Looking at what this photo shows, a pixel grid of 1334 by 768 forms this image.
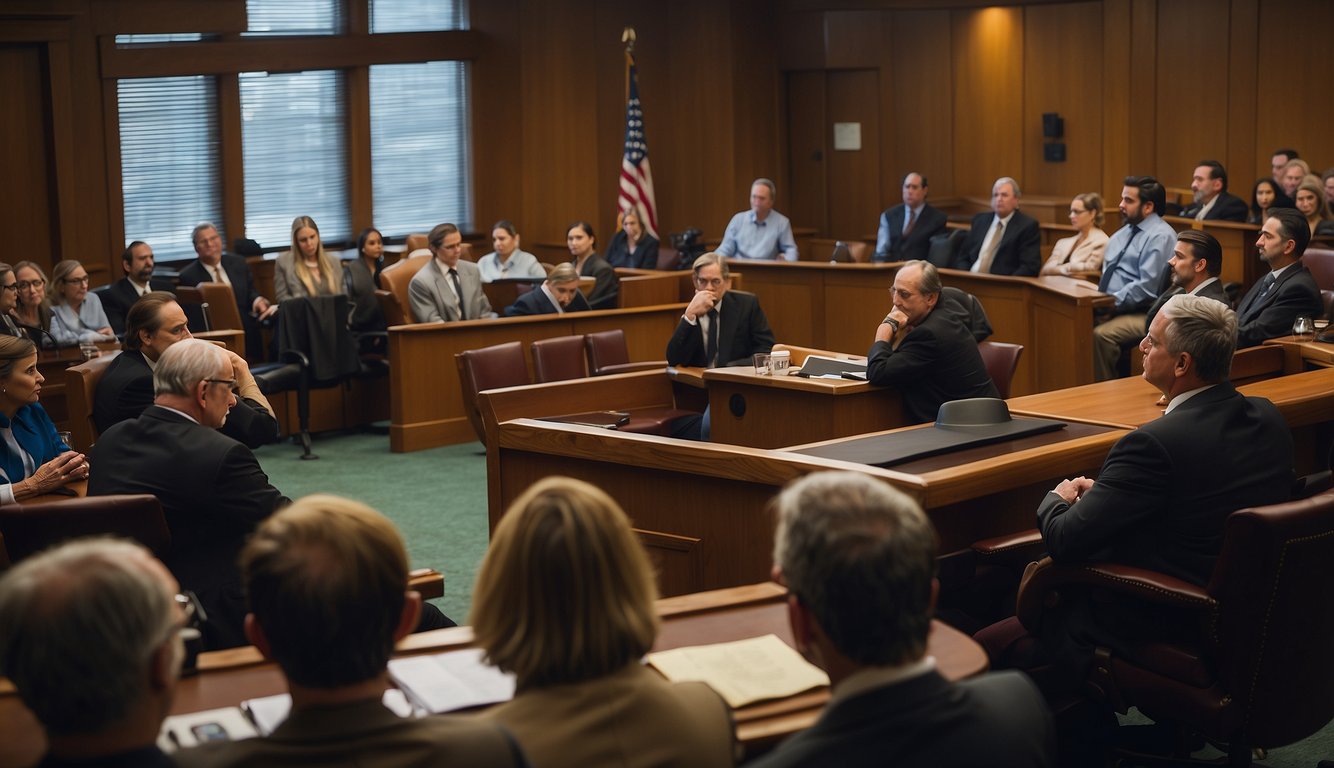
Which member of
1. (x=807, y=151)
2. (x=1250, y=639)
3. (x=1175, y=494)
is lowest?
(x=1250, y=639)

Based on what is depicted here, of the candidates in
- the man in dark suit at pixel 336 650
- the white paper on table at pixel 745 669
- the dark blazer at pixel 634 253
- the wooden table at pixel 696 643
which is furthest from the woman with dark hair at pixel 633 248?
the man in dark suit at pixel 336 650

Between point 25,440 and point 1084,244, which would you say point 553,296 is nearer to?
point 1084,244

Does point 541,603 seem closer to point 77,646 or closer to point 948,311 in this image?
point 77,646

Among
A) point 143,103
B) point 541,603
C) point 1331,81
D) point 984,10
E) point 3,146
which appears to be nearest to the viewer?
point 541,603

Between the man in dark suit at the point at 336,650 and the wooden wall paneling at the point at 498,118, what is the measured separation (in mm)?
11485

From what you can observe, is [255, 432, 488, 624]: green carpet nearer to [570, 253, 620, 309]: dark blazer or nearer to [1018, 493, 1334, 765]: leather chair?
[570, 253, 620, 309]: dark blazer

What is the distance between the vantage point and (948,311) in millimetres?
6137

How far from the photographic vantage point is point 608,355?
7863mm

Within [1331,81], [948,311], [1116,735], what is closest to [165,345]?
[948,311]

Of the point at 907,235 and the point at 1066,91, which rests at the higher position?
the point at 1066,91

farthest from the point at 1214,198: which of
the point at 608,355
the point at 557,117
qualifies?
the point at 557,117

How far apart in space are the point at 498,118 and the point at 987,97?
4.65 meters

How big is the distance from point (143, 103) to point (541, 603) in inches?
394

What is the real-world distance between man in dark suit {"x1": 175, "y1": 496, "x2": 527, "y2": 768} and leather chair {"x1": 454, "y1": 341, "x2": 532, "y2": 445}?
5.43 meters
